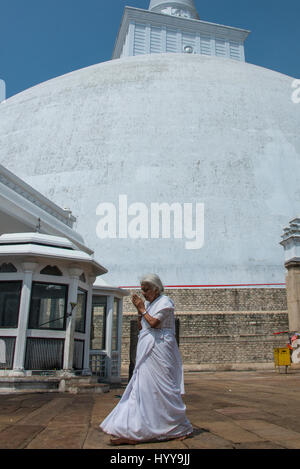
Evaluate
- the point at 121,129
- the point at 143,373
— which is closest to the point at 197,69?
the point at 121,129

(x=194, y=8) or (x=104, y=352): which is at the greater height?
(x=194, y=8)

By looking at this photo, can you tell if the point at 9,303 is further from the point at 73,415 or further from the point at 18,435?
the point at 18,435

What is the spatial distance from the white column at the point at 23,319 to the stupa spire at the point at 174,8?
38584 mm

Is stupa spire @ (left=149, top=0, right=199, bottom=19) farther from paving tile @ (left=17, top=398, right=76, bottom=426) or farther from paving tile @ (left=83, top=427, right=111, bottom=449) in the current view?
paving tile @ (left=83, top=427, right=111, bottom=449)

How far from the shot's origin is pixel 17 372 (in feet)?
23.8

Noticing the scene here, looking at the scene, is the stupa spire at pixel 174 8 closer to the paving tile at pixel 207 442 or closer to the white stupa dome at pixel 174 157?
the white stupa dome at pixel 174 157

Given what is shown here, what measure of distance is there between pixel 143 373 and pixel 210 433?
77 cm

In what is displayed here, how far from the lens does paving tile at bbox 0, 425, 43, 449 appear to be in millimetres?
2947

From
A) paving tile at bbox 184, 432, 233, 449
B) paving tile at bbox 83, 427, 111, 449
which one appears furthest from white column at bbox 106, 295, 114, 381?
paving tile at bbox 184, 432, 233, 449

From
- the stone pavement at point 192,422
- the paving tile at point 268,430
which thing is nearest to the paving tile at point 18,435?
the stone pavement at point 192,422

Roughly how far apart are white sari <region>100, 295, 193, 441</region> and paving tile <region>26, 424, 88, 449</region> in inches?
10.0

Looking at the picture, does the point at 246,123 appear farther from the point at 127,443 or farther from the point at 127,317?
the point at 127,443

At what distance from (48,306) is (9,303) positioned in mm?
713
